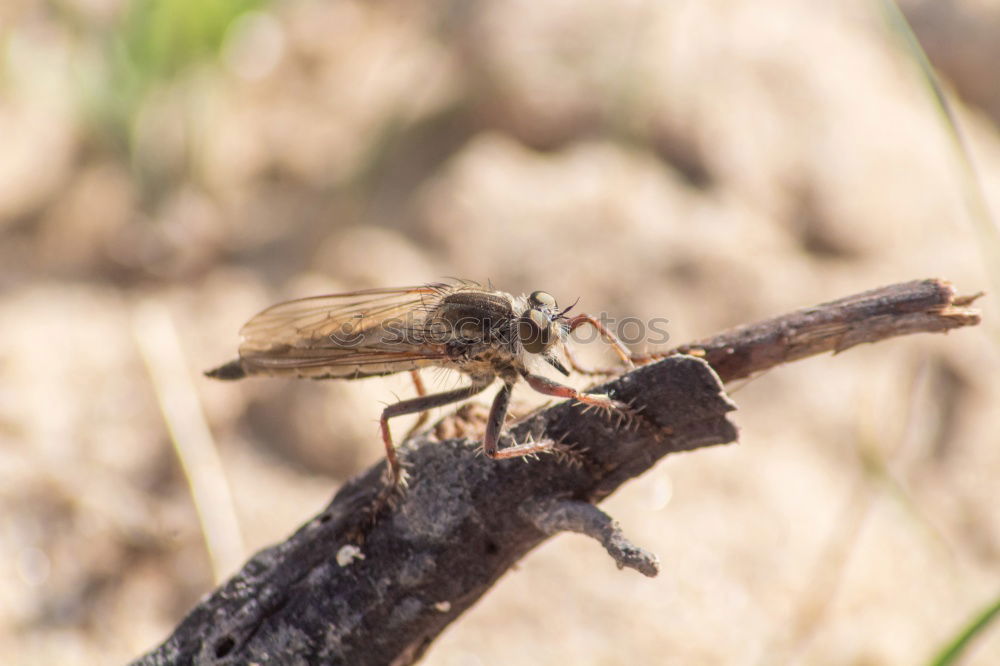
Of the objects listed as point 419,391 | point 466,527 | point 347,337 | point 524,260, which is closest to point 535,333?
point 419,391

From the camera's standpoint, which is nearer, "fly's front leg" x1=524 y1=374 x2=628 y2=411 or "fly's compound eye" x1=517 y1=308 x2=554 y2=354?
"fly's front leg" x1=524 y1=374 x2=628 y2=411

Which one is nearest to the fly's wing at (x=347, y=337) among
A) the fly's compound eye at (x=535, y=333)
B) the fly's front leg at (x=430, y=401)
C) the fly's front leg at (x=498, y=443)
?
the fly's front leg at (x=430, y=401)

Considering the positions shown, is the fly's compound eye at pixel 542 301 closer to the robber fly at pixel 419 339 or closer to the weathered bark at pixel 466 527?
the robber fly at pixel 419 339

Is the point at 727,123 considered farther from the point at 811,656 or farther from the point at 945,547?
the point at 811,656

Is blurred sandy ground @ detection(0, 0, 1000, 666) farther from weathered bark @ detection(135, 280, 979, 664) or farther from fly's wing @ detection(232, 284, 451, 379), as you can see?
weathered bark @ detection(135, 280, 979, 664)

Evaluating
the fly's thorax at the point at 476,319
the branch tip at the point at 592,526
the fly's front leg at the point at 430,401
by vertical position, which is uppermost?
the fly's thorax at the point at 476,319

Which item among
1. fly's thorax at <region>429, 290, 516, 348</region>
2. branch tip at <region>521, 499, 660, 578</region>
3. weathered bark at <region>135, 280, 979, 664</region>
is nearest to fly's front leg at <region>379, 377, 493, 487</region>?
fly's thorax at <region>429, 290, 516, 348</region>
